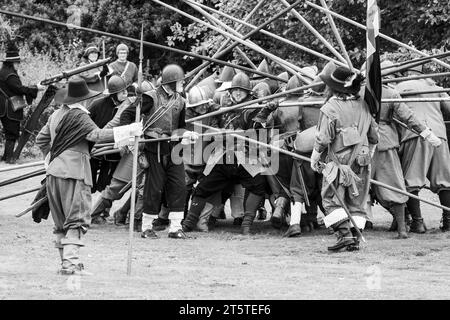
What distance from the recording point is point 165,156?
13.3 m

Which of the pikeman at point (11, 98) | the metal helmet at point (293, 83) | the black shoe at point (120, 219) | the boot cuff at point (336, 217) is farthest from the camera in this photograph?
the pikeman at point (11, 98)

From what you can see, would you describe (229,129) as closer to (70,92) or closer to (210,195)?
(210,195)

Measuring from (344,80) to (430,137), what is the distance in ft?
4.74

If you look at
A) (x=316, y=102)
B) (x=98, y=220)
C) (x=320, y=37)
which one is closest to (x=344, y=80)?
(x=316, y=102)

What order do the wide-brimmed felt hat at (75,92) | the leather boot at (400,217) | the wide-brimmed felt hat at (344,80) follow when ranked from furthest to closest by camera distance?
the leather boot at (400,217) → the wide-brimmed felt hat at (344,80) → the wide-brimmed felt hat at (75,92)

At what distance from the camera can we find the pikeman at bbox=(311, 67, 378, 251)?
11953 millimetres

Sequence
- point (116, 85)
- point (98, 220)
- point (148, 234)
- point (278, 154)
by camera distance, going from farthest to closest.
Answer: point (98, 220) < point (116, 85) < point (278, 154) < point (148, 234)

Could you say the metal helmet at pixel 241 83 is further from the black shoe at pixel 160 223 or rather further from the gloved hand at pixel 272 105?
the black shoe at pixel 160 223

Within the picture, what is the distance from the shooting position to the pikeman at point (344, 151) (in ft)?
39.2

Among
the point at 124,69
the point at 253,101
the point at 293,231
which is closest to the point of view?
the point at 253,101

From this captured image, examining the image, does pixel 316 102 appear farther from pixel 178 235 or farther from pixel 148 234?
pixel 148 234

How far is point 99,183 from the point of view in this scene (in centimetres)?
1496

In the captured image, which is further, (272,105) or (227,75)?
(227,75)

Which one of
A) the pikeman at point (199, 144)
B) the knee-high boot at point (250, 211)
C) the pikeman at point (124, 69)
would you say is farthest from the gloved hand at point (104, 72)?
the knee-high boot at point (250, 211)
